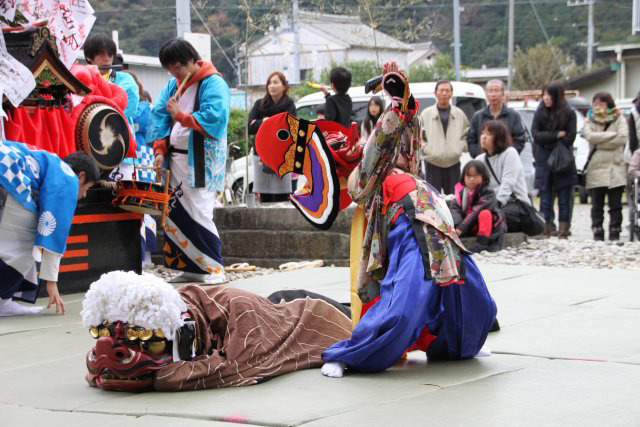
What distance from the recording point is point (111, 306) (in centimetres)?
349

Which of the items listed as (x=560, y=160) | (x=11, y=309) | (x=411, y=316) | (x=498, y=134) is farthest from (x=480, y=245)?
(x=411, y=316)

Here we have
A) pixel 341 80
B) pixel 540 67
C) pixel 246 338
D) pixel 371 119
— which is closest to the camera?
pixel 246 338

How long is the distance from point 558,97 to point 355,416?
7114 millimetres

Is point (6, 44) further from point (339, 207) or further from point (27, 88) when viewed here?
point (339, 207)

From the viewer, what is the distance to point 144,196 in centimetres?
618

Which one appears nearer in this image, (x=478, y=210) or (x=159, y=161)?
(x=159, y=161)

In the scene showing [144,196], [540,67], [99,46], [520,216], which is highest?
[540,67]

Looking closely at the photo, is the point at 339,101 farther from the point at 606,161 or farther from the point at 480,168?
the point at 606,161

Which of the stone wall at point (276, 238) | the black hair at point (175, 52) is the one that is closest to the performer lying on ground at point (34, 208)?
the black hair at point (175, 52)

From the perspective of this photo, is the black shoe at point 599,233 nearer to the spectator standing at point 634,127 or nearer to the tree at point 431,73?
the spectator standing at point 634,127

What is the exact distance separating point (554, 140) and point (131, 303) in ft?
22.7

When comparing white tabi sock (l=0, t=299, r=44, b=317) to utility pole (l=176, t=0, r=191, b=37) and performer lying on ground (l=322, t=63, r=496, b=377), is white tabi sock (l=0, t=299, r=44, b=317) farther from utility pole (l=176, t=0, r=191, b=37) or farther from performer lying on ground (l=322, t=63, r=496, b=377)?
utility pole (l=176, t=0, r=191, b=37)

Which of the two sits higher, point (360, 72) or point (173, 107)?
point (360, 72)

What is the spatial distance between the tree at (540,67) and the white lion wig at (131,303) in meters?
36.3
